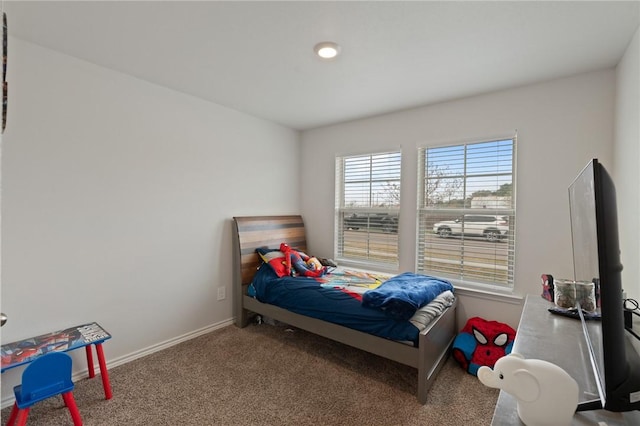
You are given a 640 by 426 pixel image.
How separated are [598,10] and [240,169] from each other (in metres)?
3.11

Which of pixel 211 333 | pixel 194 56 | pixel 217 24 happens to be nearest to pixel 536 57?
pixel 217 24

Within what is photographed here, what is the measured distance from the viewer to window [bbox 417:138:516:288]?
2.77 m

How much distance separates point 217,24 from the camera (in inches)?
71.9

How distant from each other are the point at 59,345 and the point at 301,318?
1730mm

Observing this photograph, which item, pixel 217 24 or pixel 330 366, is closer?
pixel 217 24

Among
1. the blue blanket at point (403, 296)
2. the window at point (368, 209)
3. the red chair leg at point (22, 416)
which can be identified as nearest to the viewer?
the red chair leg at point (22, 416)

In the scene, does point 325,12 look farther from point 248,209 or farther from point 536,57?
point 248,209

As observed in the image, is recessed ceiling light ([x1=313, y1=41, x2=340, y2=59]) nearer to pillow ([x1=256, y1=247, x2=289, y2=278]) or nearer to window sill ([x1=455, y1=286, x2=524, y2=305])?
pillow ([x1=256, y1=247, x2=289, y2=278])

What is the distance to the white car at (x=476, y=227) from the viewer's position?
279 cm

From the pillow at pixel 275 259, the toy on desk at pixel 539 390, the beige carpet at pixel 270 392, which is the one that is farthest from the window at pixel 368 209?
the toy on desk at pixel 539 390

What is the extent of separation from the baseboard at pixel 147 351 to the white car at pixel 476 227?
8.33 ft

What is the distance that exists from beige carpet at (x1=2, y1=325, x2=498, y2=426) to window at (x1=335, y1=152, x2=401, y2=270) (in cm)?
125

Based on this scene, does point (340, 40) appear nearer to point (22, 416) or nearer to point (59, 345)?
point (59, 345)

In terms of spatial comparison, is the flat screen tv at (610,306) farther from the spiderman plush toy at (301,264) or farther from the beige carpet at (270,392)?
the spiderman plush toy at (301,264)
